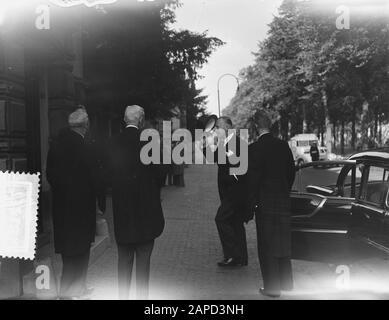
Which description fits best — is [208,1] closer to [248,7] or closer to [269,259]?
[248,7]

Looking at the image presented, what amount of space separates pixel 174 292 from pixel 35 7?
10.6 ft

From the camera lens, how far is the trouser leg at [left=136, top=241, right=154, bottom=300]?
4543 millimetres

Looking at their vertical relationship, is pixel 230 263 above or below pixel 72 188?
below

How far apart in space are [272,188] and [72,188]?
1.89m

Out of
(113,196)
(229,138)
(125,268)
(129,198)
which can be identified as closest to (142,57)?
(229,138)

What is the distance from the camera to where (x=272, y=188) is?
5.22 m

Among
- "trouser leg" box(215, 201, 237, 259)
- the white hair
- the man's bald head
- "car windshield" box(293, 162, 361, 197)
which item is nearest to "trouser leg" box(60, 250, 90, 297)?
the white hair

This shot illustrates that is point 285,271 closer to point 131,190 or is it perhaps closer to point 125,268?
point 125,268

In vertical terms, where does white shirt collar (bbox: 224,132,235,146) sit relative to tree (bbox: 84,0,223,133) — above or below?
below

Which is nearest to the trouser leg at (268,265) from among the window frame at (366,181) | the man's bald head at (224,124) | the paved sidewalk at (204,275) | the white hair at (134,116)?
the paved sidewalk at (204,275)

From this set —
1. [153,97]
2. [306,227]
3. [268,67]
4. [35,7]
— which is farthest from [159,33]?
[268,67]

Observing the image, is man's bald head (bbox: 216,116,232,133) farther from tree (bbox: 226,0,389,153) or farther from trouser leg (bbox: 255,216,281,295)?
tree (bbox: 226,0,389,153)

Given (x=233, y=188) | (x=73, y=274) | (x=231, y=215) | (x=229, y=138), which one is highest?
(x=229, y=138)

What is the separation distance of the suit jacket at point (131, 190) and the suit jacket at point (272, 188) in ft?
3.81
